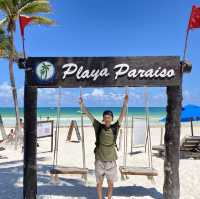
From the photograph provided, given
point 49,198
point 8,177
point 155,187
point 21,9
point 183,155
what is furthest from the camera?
point 21,9

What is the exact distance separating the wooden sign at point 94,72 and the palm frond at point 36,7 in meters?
12.6

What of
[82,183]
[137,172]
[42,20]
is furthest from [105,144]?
[42,20]

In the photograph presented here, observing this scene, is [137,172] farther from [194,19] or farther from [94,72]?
[194,19]

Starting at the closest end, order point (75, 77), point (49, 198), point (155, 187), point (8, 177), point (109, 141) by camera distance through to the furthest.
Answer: point (109, 141) → point (75, 77) → point (49, 198) → point (155, 187) → point (8, 177)

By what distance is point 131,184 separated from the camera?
11.6 metres

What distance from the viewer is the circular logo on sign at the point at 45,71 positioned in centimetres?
905

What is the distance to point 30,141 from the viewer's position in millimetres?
9102

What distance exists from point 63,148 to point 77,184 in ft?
31.6

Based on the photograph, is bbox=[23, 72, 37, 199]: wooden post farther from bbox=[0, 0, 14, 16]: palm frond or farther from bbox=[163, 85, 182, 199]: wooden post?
bbox=[0, 0, 14, 16]: palm frond

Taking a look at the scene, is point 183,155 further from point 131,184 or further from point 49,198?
point 49,198

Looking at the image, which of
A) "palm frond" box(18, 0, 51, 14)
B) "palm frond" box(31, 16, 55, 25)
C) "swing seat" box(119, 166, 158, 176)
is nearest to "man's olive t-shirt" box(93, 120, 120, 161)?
"swing seat" box(119, 166, 158, 176)

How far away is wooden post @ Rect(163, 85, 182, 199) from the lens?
30.0 ft

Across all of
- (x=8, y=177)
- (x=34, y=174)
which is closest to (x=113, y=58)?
(x=34, y=174)

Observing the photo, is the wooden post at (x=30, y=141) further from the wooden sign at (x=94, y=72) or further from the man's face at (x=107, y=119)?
the man's face at (x=107, y=119)
